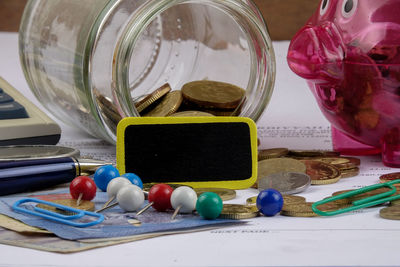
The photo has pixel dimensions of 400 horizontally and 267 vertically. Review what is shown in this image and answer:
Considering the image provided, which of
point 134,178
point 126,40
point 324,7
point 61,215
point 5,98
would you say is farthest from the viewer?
point 5,98

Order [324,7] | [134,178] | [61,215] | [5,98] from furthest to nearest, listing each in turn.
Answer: [5,98], [324,7], [134,178], [61,215]

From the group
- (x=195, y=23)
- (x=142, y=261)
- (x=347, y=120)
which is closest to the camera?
(x=142, y=261)

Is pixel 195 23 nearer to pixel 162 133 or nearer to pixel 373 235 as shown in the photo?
pixel 162 133

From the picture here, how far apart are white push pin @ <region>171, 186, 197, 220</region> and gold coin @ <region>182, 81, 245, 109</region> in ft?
0.99

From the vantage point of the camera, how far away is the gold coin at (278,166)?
940 millimetres

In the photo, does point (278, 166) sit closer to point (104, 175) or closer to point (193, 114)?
point (193, 114)

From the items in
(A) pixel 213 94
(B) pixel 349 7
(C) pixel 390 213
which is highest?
(B) pixel 349 7

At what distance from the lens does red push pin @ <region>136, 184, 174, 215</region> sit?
77 centimetres

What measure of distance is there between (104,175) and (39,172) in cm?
7

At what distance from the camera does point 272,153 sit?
1044 mm

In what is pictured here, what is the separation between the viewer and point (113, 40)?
0.95m

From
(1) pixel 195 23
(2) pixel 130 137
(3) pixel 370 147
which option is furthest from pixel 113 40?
(3) pixel 370 147

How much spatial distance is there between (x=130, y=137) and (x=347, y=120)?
314mm

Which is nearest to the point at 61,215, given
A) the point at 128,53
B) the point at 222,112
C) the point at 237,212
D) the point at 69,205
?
the point at 69,205
